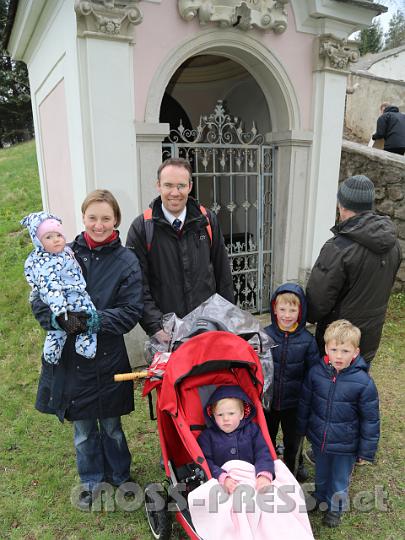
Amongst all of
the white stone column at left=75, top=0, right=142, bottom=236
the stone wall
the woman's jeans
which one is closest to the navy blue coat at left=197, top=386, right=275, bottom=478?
the woman's jeans

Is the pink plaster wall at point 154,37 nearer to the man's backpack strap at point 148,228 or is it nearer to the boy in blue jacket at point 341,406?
the man's backpack strap at point 148,228

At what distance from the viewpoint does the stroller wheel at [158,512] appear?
2.38 metres

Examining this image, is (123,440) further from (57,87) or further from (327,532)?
(57,87)

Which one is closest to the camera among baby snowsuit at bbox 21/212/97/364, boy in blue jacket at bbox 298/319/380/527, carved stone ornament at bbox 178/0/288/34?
baby snowsuit at bbox 21/212/97/364

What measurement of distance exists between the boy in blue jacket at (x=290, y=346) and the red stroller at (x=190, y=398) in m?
0.34

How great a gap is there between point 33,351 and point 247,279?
9.02 feet

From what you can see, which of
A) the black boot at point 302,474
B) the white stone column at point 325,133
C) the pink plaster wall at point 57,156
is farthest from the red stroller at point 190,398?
the white stone column at point 325,133

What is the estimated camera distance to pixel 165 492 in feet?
8.30

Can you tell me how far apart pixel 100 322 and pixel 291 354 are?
1145 mm

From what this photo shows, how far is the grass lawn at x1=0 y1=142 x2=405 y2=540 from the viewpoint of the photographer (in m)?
2.60

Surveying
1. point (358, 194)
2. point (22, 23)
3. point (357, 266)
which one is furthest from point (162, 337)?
point (22, 23)

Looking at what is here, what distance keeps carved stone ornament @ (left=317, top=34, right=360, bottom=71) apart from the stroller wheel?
457cm

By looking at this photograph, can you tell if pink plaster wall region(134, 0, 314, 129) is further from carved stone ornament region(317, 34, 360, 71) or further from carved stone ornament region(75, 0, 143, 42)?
carved stone ornament region(317, 34, 360, 71)

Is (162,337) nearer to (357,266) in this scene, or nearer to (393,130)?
(357,266)
